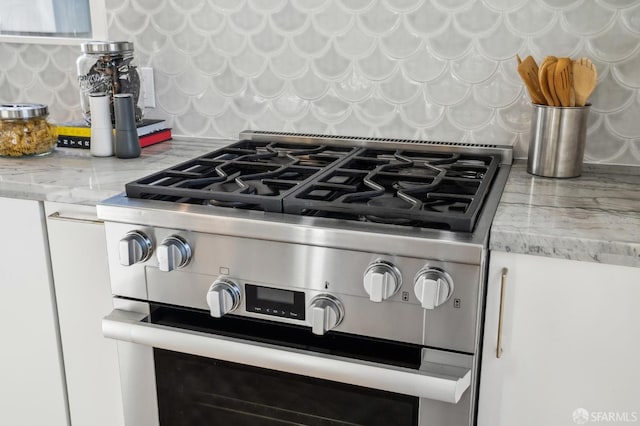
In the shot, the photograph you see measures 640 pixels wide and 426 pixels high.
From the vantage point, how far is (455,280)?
1164 millimetres

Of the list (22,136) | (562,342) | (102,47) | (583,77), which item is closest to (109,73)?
(102,47)

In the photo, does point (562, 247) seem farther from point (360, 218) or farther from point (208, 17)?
point (208, 17)

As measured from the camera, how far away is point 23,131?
5.97ft

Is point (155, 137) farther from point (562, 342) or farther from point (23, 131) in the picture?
point (562, 342)

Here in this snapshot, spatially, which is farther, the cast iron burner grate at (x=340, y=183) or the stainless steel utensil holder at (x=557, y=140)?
the stainless steel utensil holder at (x=557, y=140)

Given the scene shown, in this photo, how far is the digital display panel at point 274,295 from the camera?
1.29 metres

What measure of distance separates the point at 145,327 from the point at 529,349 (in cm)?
79

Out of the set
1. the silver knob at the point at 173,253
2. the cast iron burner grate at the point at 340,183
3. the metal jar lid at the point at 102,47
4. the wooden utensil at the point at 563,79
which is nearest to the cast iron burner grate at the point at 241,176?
the cast iron burner grate at the point at 340,183

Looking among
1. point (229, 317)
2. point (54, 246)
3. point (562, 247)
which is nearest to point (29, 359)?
point (54, 246)

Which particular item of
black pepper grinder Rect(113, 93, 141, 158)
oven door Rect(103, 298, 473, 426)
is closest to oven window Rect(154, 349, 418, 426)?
oven door Rect(103, 298, 473, 426)

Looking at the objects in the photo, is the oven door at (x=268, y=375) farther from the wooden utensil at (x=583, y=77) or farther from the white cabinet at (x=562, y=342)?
the wooden utensil at (x=583, y=77)

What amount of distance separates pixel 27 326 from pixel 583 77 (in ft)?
4.95

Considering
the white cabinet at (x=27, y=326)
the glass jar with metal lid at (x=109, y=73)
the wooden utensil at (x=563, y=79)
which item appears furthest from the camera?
the glass jar with metal lid at (x=109, y=73)

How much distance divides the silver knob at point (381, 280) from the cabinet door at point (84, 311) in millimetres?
711
